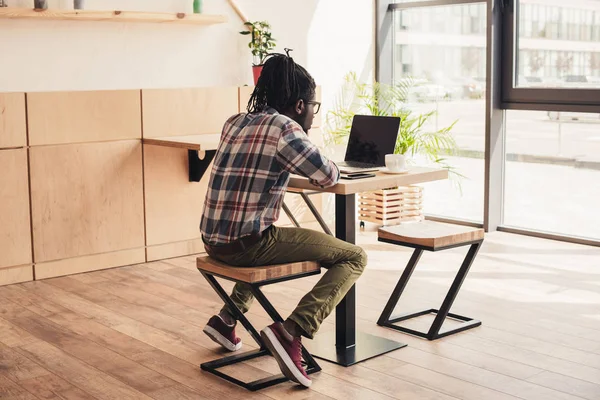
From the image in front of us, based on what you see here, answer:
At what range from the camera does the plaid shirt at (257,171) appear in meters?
2.98

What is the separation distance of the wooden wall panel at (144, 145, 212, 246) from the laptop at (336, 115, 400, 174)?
180 centimetres

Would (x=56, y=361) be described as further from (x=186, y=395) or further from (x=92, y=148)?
(x=92, y=148)

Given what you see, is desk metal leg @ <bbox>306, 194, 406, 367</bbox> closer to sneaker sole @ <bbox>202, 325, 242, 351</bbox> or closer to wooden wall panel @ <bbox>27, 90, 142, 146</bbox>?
sneaker sole @ <bbox>202, 325, 242, 351</bbox>

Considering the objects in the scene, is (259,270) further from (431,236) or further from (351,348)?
(431,236)

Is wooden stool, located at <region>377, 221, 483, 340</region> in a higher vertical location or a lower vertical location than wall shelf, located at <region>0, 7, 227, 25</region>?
lower

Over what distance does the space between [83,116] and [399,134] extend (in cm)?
228

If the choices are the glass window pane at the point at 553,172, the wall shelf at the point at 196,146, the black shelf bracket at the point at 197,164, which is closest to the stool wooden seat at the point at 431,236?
the wall shelf at the point at 196,146

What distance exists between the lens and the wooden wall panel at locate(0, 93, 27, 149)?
4.64m

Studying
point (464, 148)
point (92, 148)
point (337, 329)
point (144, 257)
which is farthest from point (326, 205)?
point (337, 329)

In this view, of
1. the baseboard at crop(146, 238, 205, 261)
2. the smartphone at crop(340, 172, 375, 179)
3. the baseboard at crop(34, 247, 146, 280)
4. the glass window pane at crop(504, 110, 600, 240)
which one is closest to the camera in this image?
the smartphone at crop(340, 172, 375, 179)

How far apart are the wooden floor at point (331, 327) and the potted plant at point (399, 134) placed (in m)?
0.77

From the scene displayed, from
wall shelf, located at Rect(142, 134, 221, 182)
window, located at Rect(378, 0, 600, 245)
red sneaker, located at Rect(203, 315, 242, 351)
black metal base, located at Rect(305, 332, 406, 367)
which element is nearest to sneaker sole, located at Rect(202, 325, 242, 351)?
red sneaker, located at Rect(203, 315, 242, 351)

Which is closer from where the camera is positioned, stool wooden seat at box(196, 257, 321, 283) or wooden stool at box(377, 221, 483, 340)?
stool wooden seat at box(196, 257, 321, 283)

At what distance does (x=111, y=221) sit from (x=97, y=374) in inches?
76.0
